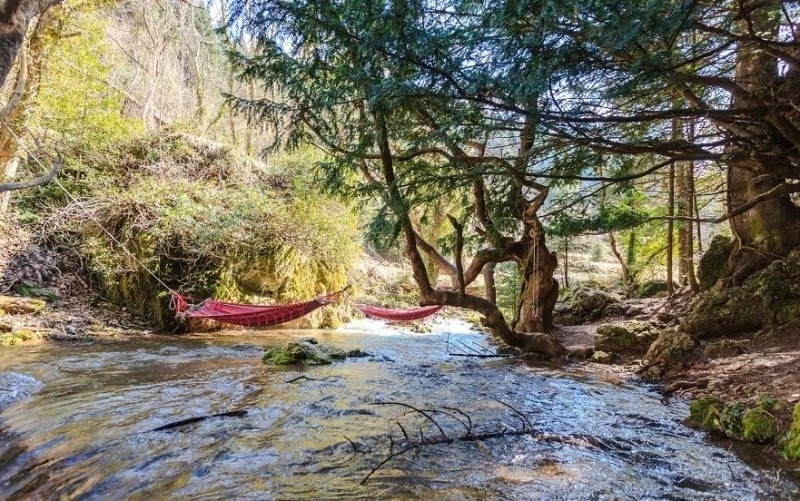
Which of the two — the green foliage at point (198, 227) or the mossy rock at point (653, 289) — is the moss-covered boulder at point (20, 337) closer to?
the green foliage at point (198, 227)

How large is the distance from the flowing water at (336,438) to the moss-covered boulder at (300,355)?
43cm

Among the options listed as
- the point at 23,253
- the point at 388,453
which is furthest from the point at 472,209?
the point at 23,253

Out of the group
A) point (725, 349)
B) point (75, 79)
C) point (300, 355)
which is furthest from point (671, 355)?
point (75, 79)

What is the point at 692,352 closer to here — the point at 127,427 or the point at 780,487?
the point at 780,487

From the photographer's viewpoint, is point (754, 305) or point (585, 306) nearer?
point (754, 305)

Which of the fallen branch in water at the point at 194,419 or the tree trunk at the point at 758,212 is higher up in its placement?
the tree trunk at the point at 758,212

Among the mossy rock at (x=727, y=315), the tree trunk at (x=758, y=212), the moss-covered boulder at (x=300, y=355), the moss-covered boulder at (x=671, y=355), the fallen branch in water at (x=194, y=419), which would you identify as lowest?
the fallen branch in water at (x=194, y=419)

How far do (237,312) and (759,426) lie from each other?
4.51 m

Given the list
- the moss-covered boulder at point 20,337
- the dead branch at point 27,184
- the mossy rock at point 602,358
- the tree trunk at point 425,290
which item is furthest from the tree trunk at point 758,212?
the moss-covered boulder at point 20,337

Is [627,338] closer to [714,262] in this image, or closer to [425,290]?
[714,262]

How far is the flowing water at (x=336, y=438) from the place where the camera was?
1611mm

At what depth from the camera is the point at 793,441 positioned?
1813mm

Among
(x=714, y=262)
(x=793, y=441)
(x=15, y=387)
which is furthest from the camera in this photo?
(x=714, y=262)

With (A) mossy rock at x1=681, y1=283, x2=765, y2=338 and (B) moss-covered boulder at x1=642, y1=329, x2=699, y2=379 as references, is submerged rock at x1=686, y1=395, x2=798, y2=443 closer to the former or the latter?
(B) moss-covered boulder at x1=642, y1=329, x2=699, y2=379
